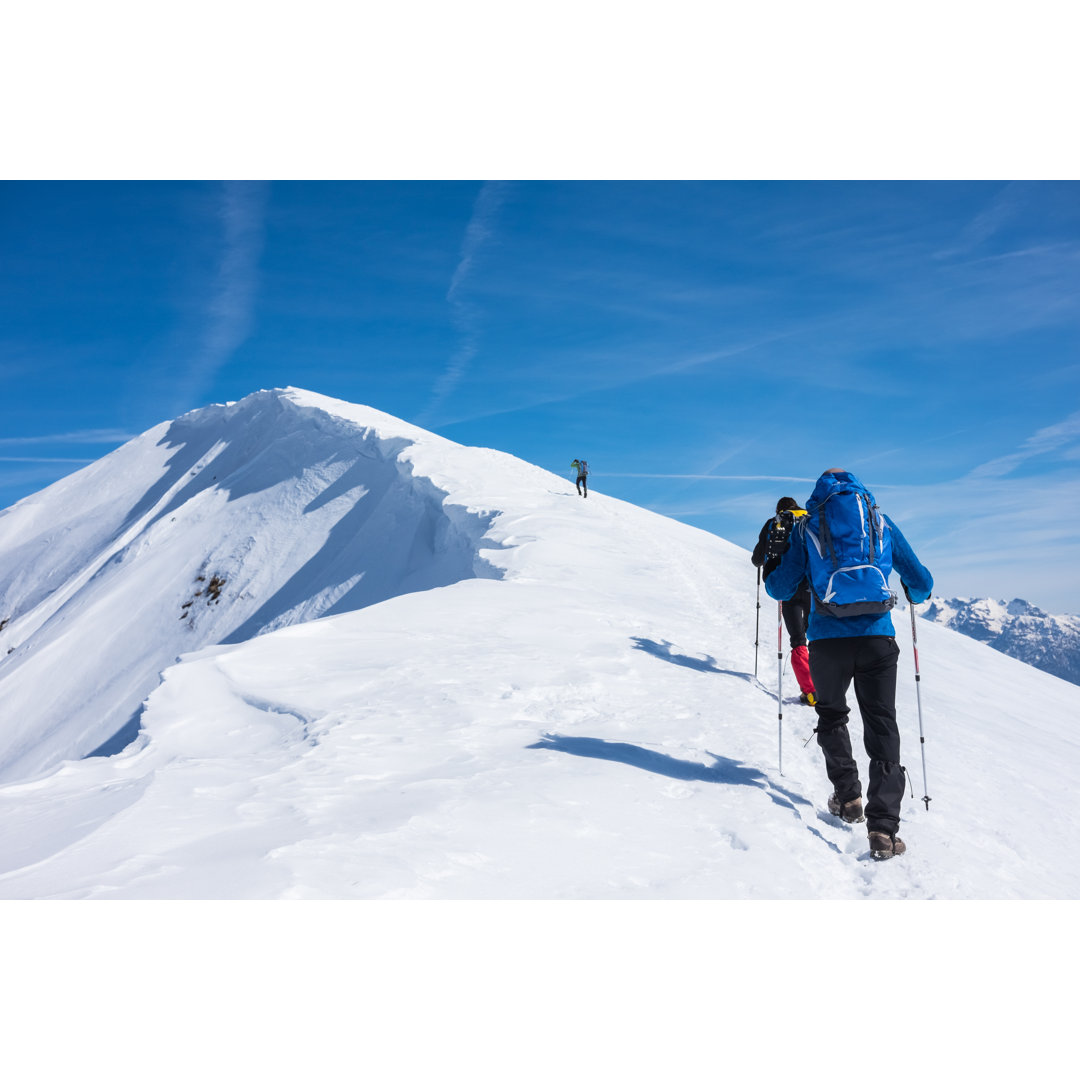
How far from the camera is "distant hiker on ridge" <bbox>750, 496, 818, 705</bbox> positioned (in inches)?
301

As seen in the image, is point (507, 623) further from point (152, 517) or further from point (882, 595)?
point (152, 517)

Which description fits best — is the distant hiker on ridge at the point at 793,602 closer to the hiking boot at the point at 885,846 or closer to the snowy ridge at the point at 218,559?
the hiking boot at the point at 885,846

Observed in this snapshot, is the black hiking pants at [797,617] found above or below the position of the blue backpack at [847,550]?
above

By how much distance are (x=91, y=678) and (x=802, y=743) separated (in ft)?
102

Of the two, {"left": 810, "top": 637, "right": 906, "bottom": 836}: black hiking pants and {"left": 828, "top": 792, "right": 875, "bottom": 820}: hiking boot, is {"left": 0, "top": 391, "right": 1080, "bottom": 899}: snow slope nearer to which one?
{"left": 828, "top": 792, "right": 875, "bottom": 820}: hiking boot

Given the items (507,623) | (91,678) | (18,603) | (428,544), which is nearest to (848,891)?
(507,623)

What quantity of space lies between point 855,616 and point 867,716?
0.72 metres

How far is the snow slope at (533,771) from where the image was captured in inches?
155

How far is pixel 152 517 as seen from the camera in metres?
43.5

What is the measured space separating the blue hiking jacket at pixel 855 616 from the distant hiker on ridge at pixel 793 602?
56.6 inches

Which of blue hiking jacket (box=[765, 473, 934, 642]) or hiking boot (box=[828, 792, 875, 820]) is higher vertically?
blue hiking jacket (box=[765, 473, 934, 642])

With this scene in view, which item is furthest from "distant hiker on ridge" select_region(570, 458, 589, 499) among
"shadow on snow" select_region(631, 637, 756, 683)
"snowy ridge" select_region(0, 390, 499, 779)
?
"shadow on snow" select_region(631, 637, 756, 683)

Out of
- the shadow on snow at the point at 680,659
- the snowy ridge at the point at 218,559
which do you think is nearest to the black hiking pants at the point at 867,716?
the shadow on snow at the point at 680,659

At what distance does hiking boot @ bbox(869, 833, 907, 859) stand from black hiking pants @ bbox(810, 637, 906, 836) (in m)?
0.04
